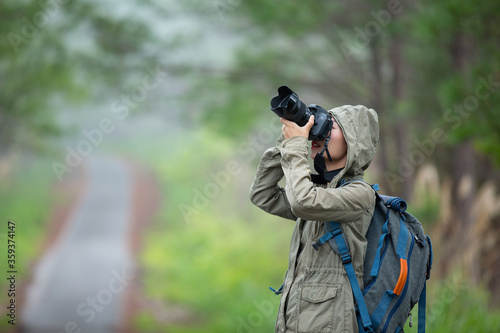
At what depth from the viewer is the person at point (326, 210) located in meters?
2.28

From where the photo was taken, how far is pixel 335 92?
30.1 feet

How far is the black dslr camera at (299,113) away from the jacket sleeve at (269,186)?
23 centimetres

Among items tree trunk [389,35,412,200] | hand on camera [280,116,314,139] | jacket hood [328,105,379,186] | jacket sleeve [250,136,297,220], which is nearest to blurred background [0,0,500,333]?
tree trunk [389,35,412,200]

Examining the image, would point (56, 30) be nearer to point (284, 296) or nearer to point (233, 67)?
point (233, 67)

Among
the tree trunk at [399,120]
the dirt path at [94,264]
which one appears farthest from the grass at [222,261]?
the tree trunk at [399,120]

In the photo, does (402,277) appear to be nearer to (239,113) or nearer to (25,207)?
(239,113)

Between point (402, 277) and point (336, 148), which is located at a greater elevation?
point (336, 148)

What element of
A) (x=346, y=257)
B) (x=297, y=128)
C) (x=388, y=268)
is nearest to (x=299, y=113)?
(x=297, y=128)

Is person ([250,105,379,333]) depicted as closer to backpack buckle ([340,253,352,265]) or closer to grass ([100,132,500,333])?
backpack buckle ([340,253,352,265])

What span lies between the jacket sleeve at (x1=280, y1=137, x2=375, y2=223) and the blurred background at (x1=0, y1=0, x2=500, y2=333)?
2591mm

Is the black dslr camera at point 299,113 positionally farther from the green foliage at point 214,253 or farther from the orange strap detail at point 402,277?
the green foliage at point 214,253

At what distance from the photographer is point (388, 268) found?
7.65 feet

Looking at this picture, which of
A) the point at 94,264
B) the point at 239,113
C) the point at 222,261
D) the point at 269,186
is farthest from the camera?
the point at 222,261

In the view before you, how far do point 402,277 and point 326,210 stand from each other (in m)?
0.41
